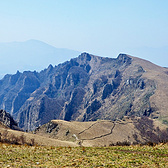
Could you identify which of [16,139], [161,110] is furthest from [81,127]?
[161,110]

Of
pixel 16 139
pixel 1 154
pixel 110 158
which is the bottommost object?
pixel 16 139

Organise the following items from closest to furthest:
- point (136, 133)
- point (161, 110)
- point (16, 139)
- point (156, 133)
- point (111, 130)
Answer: point (16, 139) < point (111, 130) < point (136, 133) < point (156, 133) < point (161, 110)

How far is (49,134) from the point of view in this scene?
261 feet

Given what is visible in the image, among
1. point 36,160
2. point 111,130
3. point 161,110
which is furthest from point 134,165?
point 161,110

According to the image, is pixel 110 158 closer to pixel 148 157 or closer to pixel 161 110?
pixel 148 157

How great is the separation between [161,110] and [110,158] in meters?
167

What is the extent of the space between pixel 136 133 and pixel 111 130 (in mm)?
19644

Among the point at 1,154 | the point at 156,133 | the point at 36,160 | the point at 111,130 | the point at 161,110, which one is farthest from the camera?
the point at 161,110

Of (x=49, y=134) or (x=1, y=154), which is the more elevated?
(x=1, y=154)

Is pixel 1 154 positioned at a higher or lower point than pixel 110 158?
lower

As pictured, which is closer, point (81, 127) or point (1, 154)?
point (1, 154)

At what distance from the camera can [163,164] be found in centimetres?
2061

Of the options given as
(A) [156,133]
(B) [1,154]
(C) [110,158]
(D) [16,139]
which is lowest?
(A) [156,133]

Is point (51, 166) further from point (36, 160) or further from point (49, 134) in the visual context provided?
point (49, 134)
